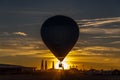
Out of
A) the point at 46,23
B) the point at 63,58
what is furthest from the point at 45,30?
the point at 63,58

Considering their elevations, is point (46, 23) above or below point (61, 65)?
above

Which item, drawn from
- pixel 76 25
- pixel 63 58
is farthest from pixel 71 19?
pixel 63 58

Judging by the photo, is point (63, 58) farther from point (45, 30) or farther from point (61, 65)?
point (45, 30)

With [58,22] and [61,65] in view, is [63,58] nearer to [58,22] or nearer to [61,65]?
[61,65]

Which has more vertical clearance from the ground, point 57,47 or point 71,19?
point 71,19

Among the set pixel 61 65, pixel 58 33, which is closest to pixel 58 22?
pixel 58 33

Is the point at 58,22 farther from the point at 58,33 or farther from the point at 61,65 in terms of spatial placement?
the point at 61,65
